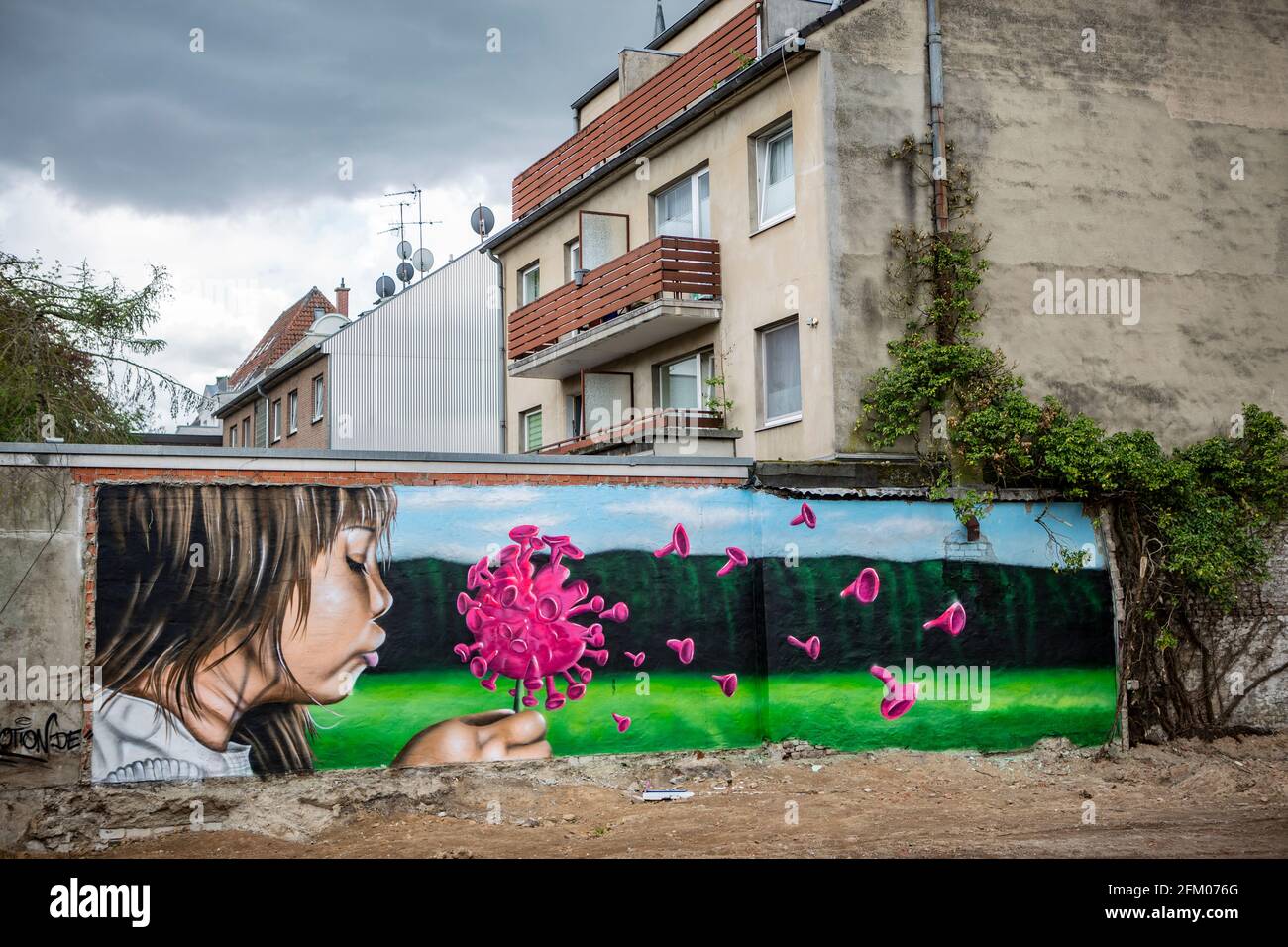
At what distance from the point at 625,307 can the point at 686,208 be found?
2.08m

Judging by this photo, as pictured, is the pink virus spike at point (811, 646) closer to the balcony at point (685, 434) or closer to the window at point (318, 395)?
the balcony at point (685, 434)

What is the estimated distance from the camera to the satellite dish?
30.6 m

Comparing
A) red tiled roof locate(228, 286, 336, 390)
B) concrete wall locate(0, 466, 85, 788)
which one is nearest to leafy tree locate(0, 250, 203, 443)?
concrete wall locate(0, 466, 85, 788)

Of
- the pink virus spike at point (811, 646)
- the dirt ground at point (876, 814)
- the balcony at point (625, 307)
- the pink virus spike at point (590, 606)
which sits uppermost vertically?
the balcony at point (625, 307)

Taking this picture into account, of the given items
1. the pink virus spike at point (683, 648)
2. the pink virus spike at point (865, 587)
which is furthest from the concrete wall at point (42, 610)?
the pink virus spike at point (865, 587)

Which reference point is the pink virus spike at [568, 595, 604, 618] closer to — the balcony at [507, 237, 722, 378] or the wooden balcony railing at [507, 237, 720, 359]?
the balcony at [507, 237, 722, 378]

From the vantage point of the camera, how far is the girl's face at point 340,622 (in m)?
12.0

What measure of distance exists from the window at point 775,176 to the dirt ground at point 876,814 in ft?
A: 24.6

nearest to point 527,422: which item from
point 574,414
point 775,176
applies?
point 574,414

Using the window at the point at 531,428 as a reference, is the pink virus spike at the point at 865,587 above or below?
below

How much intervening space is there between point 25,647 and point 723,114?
12.0m

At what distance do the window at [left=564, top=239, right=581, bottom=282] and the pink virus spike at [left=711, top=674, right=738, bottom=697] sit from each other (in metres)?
11.0
